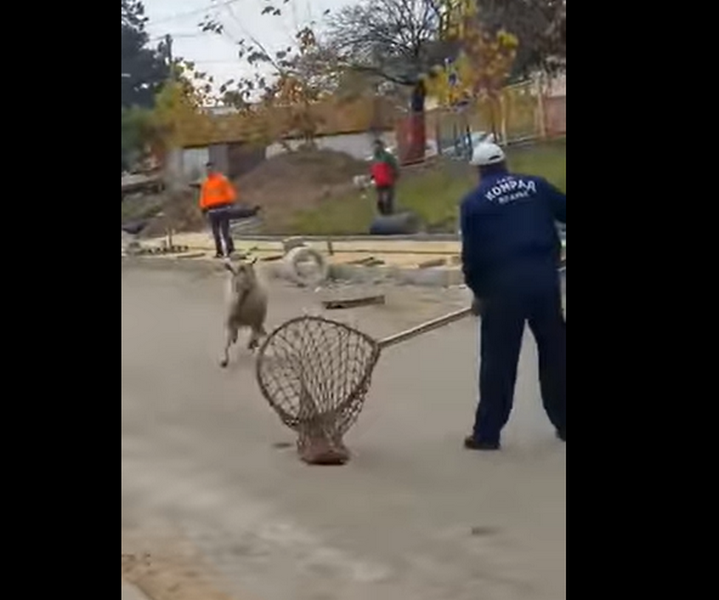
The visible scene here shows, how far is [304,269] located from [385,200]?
214 mm

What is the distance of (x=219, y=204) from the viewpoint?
90.6 inches

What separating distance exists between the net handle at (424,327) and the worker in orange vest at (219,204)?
1.21 ft

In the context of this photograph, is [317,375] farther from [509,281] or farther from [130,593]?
[130,593]

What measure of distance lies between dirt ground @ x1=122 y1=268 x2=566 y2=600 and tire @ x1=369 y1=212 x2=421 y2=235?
118 millimetres

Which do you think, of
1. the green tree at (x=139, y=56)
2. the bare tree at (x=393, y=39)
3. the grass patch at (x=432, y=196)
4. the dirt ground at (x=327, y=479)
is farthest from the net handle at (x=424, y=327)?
the green tree at (x=139, y=56)

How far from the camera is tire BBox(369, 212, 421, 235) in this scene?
2209 mm

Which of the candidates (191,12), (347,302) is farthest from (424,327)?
(191,12)

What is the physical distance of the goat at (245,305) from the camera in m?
2.27

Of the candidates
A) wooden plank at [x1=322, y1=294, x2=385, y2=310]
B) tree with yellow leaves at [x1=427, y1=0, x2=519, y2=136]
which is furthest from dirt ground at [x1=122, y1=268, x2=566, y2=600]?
tree with yellow leaves at [x1=427, y1=0, x2=519, y2=136]

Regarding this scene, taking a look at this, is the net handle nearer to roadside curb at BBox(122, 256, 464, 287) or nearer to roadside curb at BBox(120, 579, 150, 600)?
roadside curb at BBox(122, 256, 464, 287)
